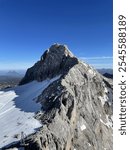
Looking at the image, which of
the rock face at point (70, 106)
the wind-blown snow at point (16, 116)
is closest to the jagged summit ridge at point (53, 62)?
the rock face at point (70, 106)

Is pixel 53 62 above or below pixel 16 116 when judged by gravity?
above

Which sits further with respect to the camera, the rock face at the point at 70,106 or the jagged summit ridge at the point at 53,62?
the jagged summit ridge at the point at 53,62

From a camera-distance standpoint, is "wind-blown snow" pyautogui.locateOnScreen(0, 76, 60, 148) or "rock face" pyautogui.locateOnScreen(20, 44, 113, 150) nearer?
"wind-blown snow" pyautogui.locateOnScreen(0, 76, 60, 148)

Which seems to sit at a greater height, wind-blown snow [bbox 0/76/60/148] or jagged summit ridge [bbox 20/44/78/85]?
jagged summit ridge [bbox 20/44/78/85]

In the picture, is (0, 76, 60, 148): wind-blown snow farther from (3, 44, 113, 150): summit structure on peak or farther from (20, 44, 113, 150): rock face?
(20, 44, 113, 150): rock face

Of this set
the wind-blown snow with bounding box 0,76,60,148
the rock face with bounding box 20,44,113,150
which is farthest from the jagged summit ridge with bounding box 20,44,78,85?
the wind-blown snow with bounding box 0,76,60,148

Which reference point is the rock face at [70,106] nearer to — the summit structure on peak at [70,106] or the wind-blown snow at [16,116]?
the summit structure on peak at [70,106]

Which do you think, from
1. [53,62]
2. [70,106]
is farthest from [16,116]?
[53,62]

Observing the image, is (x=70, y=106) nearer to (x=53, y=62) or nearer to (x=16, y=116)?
(x=16, y=116)
